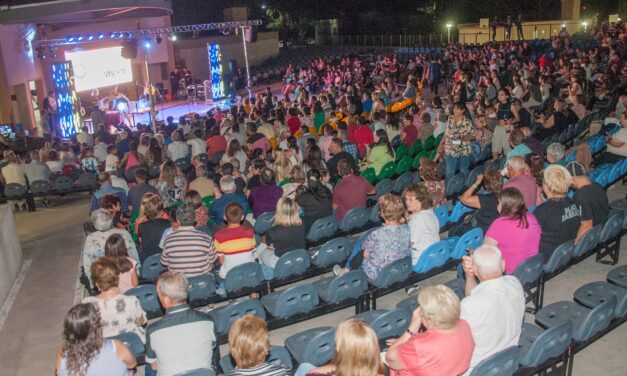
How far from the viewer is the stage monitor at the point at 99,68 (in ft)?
71.5

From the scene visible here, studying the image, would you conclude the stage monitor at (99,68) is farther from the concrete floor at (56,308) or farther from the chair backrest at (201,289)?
the chair backrest at (201,289)

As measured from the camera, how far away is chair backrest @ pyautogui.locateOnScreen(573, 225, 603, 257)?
5496 millimetres

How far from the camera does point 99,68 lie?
22.8 meters

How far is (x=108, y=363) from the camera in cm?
352

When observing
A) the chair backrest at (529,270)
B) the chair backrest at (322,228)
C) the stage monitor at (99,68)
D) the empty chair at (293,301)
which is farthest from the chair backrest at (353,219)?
the stage monitor at (99,68)

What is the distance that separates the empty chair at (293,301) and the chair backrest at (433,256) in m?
1.13

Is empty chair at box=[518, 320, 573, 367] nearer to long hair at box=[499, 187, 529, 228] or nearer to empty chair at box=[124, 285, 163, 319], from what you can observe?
long hair at box=[499, 187, 529, 228]

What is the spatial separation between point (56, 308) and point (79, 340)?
3.61 m

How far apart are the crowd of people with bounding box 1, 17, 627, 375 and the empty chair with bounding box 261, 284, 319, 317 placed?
0.64 m

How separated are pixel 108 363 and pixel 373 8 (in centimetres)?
4140

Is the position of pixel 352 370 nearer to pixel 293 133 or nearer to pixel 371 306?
pixel 371 306

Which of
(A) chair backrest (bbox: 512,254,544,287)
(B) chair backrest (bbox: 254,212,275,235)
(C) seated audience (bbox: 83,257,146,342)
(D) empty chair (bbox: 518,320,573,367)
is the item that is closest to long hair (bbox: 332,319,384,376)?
(D) empty chair (bbox: 518,320,573,367)

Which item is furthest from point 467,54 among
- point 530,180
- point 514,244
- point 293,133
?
point 514,244

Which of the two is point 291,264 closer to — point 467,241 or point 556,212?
point 467,241
